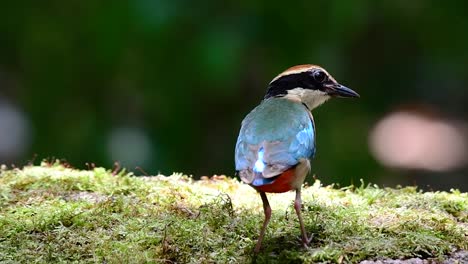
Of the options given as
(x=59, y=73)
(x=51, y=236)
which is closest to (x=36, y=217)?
(x=51, y=236)

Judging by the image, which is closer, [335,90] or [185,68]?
[335,90]

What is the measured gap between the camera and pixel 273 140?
3.91m

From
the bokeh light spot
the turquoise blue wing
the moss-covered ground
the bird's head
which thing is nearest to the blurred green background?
the bokeh light spot

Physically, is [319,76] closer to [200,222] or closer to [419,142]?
[200,222]

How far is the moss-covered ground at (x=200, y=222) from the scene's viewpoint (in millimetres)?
3699

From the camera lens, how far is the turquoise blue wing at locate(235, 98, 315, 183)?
366 centimetres

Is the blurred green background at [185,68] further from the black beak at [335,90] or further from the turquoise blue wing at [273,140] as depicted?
the turquoise blue wing at [273,140]

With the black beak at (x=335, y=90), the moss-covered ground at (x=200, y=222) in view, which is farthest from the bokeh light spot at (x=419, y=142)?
the moss-covered ground at (x=200, y=222)

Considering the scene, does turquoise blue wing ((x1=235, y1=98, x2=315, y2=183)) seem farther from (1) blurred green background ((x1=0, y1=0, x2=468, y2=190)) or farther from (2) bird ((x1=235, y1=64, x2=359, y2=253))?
(1) blurred green background ((x1=0, y1=0, x2=468, y2=190))

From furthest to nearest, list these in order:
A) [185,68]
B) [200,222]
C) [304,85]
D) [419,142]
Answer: [419,142], [185,68], [304,85], [200,222]

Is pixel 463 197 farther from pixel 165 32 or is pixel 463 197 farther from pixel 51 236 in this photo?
pixel 165 32

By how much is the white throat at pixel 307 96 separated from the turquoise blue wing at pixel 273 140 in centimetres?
28

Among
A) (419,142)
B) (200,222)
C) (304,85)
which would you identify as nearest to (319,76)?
(304,85)

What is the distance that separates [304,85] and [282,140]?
964mm
